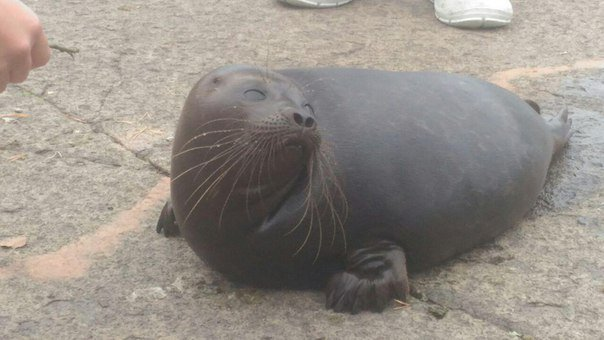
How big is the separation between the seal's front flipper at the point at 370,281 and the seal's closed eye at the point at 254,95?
0.59m

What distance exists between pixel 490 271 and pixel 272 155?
96 centimetres

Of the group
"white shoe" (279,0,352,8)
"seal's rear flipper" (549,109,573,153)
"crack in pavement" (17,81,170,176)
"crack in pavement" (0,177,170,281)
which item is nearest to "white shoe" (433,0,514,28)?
"white shoe" (279,0,352,8)

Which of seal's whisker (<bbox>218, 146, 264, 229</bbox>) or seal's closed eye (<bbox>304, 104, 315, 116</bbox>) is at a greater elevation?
seal's closed eye (<bbox>304, 104, 315, 116</bbox>)

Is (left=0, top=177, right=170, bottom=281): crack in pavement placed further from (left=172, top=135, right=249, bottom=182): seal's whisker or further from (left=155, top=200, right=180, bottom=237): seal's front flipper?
(left=172, top=135, right=249, bottom=182): seal's whisker

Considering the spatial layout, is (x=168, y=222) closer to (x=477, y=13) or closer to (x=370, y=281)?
(x=370, y=281)

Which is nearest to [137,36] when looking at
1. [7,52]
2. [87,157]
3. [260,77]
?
[87,157]

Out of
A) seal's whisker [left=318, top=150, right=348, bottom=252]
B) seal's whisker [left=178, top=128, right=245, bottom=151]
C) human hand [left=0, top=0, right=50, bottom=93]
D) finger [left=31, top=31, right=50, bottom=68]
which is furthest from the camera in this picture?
seal's whisker [left=318, top=150, right=348, bottom=252]

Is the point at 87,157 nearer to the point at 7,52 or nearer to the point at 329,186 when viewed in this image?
the point at 329,186

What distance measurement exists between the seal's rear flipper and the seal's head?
146cm

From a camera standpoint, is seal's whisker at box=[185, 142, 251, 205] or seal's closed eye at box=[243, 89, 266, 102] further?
seal's closed eye at box=[243, 89, 266, 102]

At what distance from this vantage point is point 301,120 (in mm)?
2922

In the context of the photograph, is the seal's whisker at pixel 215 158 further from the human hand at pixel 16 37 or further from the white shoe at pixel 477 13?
the white shoe at pixel 477 13

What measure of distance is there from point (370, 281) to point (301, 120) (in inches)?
23.8

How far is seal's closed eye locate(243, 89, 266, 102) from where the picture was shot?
121 inches
